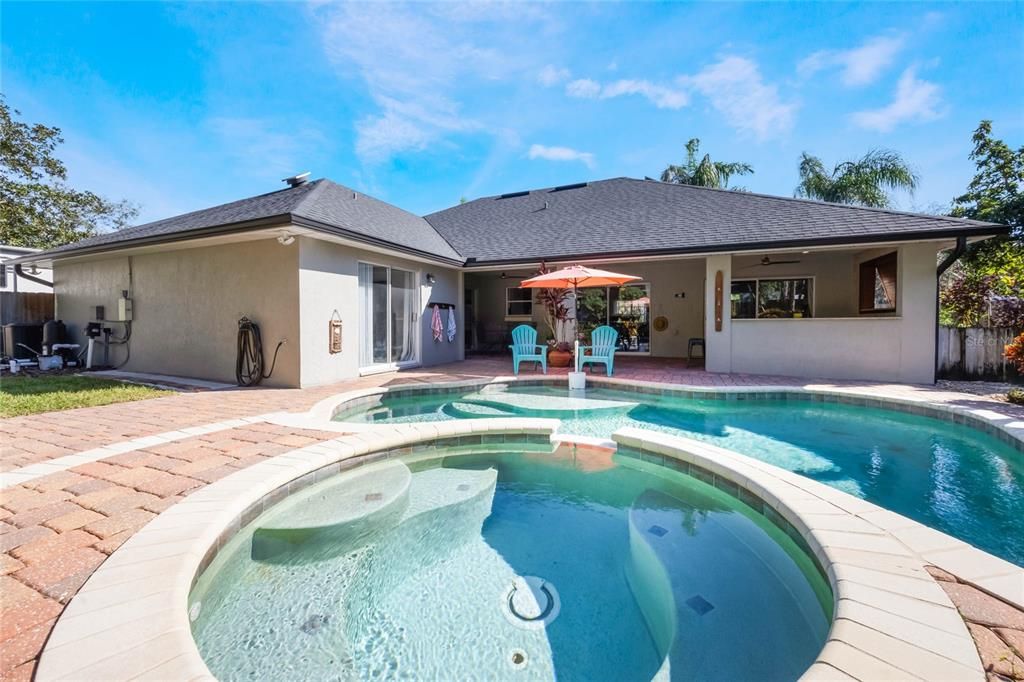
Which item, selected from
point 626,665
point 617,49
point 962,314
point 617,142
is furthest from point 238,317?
point 962,314

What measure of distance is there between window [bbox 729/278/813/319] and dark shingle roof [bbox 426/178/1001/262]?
2349mm

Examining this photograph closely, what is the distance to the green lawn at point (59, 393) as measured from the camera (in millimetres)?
5688

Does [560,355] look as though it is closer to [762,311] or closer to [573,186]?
[762,311]

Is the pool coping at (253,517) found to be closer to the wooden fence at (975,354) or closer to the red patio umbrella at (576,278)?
the red patio umbrella at (576,278)

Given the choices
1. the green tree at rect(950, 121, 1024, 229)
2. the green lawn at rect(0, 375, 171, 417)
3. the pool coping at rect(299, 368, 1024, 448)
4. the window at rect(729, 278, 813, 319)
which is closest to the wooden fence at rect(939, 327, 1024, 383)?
the pool coping at rect(299, 368, 1024, 448)

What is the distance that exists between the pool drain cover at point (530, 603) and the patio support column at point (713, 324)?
311 inches

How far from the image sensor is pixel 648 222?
11.0 metres

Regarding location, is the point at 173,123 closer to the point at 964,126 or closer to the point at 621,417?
the point at 621,417

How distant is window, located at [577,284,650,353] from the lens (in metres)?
13.2

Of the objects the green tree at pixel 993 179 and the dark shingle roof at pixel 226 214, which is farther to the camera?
the green tree at pixel 993 179

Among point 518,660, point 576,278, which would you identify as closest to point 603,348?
point 576,278

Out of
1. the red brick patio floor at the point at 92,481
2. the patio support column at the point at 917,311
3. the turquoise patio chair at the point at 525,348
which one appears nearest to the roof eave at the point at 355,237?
the turquoise patio chair at the point at 525,348

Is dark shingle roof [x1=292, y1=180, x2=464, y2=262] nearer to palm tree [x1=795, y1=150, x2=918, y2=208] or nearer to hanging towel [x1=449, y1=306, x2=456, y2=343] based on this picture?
hanging towel [x1=449, y1=306, x2=456, y2=343]

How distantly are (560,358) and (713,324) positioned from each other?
3.34 m
